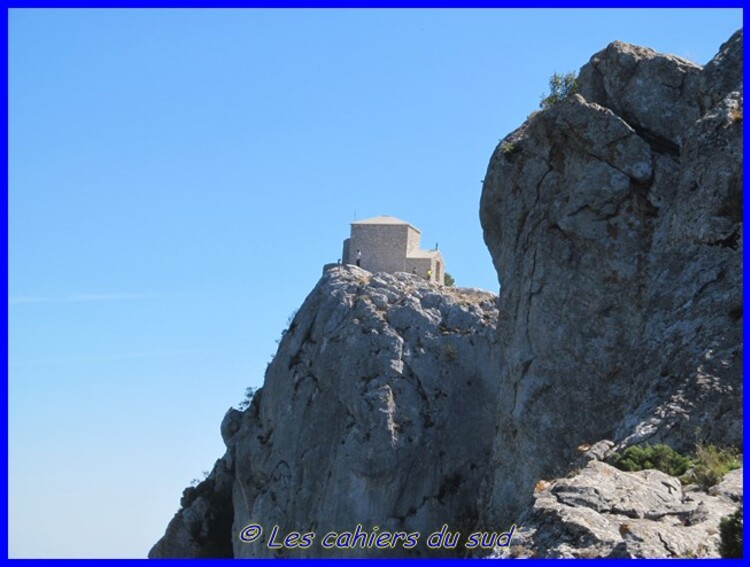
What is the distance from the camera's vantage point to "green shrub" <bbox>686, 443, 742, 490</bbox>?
19.1 meters

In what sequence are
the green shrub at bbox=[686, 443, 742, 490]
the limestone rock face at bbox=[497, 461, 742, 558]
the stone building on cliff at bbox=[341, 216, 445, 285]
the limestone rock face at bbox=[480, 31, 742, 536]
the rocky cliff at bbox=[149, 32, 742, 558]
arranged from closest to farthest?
the limestone rock face at bbox=[497, 461, 742, 558] → the green shrub at bbox=[686, 443, 742, 490] → the rocky cliff at bbox=[149, 32, 742, 558] → the limestone rock face at bbox=[480, 31, 742, 536] → the stone building on cliff at bbox=[341, 216, 445, 285]

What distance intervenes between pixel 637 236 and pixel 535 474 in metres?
7.32

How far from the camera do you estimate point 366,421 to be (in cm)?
6206

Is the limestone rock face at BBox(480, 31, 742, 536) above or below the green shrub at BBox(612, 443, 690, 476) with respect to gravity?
above

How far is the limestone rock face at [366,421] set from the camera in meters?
60.2

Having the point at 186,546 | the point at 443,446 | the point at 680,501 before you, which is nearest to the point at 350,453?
the point at 443,446

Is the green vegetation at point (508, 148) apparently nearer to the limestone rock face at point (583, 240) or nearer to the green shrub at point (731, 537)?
the limestone rock face at point (583, 240)

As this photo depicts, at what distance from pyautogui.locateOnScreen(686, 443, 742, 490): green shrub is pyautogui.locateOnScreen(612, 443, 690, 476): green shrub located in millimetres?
250

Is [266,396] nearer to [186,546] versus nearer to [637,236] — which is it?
[186,546]

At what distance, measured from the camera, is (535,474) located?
38.6 meters

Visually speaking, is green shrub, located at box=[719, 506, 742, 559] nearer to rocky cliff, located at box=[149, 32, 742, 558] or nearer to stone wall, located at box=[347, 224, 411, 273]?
rocky cliff, located at box=[149, 32, 742, 558]

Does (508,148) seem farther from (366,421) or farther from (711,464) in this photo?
(711,464)

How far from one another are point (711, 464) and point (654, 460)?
1070mm

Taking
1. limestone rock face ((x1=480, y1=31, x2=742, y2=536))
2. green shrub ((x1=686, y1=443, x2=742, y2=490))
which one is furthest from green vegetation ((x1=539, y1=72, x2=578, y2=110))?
green shrub ((x1=686, y1=443, x2=742, y2=490))
